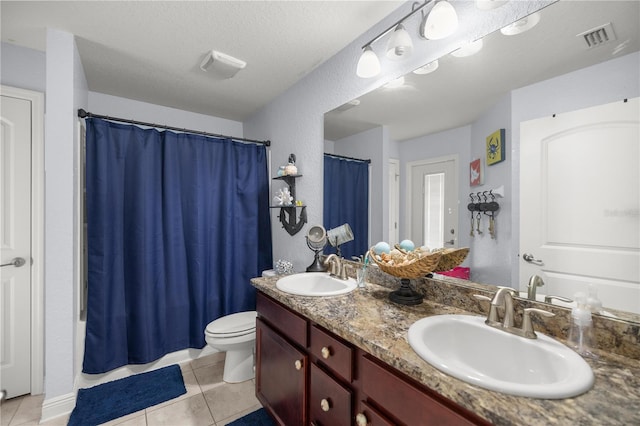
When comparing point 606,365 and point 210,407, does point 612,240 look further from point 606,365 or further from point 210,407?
point 210,407

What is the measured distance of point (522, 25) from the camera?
1035 millimetres

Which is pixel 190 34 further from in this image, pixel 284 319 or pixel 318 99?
pixel 284 319

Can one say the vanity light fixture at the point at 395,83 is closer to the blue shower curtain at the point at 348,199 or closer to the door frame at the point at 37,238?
the blue shower curtain at the point at 348,199

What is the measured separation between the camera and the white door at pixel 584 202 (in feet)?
2.68

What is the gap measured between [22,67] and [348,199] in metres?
2.35

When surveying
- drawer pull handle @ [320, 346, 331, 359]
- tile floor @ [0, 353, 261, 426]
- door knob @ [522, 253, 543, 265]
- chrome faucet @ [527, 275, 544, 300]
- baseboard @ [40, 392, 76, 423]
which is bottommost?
tile floor @ [0, 353, 261, 426]

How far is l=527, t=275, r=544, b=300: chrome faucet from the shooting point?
0.99m

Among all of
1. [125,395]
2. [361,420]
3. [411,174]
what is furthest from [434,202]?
[125,395]

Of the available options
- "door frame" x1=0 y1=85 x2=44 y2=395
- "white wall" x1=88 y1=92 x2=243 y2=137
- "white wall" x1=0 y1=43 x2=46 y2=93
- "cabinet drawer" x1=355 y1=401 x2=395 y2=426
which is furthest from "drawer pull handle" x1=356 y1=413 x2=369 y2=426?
"white wall" x1=88 y1=92 x2=243 y2=137

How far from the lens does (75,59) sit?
1734 mm

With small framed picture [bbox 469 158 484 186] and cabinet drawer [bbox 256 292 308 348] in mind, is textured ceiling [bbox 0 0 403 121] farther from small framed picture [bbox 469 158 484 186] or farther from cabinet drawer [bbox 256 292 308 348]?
cabinet drawer [bbox 256 292 308 348]

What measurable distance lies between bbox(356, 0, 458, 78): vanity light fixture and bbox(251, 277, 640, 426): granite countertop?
1.19 metres

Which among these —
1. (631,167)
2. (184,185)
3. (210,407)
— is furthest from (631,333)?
(184,185)

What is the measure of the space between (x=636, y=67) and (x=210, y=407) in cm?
252
